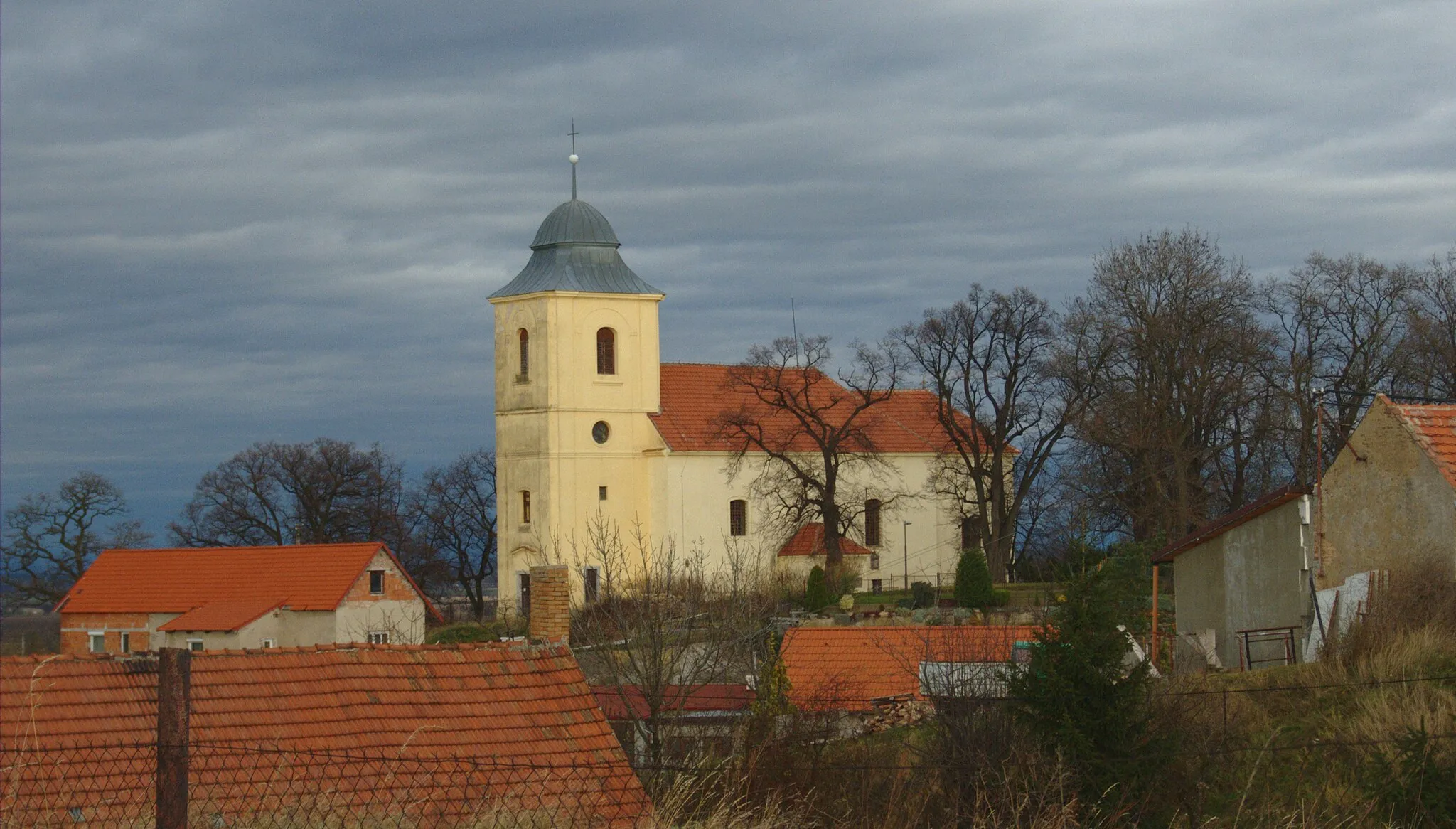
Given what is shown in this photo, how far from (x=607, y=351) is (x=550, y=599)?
36.1 m

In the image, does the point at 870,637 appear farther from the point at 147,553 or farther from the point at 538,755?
the point at 147,553

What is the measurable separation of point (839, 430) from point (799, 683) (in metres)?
28.9

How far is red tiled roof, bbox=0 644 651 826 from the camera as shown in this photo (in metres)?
10.8

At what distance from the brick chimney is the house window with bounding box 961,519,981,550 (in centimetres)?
3867

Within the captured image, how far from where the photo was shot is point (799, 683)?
2705 centimetres

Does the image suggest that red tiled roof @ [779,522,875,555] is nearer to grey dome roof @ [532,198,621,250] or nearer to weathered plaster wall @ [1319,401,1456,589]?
grey dome roof @ [532,198,621,250]

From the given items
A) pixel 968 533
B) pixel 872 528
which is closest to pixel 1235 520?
pixel 872 528

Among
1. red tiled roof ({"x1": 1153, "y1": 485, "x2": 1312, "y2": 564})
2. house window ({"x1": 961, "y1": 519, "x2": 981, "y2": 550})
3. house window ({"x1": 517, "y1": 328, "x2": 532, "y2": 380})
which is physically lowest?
red tiled roof ({"x1": 1153, "y1": 485, "x2": 1312, "y2": 564})

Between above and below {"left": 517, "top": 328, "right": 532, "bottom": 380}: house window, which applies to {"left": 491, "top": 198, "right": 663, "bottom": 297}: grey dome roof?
above

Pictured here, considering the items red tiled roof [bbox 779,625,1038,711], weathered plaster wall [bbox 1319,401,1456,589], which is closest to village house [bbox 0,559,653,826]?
red tiled roof [bbox 779,625,1038,711]

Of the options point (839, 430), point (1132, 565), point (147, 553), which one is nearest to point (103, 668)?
point (1132, 565)

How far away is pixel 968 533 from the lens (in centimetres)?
6212

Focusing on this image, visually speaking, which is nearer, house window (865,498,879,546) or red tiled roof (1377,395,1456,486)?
red tiled roof (1377,395,1456,486)

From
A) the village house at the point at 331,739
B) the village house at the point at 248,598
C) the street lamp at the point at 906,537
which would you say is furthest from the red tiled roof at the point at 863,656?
the street lamp at the point at 906,537
